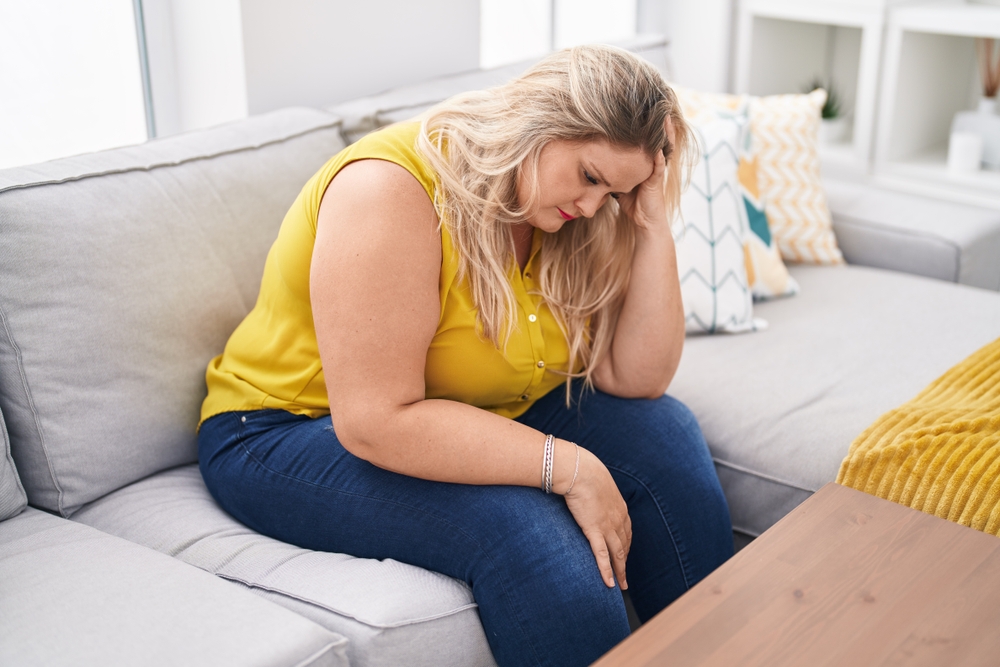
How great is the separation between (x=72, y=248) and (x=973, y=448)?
49.0 inches

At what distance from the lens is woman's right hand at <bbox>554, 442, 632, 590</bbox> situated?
113 cm

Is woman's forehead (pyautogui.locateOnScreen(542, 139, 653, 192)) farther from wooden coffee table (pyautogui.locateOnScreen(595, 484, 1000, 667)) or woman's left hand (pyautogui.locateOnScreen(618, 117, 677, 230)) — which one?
wooden coffee table (pyautogui.locateOnScreen(595, 484, 1000, 667))

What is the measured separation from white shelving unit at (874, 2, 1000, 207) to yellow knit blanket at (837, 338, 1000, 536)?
128 centimetres

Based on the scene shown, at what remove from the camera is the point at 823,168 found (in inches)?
108

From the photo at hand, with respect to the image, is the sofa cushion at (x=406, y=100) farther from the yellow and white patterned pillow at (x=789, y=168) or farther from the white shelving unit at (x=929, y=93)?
the white shelving unit at (x=929, y=93)

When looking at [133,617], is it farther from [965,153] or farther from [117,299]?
[965,153]

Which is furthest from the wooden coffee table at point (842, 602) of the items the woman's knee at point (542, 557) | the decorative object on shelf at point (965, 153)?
the decorative object on shelf at point (965, 153)

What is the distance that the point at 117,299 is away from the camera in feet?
4.14

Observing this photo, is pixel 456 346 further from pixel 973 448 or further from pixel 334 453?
pixel 973 448

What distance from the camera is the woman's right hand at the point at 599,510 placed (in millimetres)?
1126

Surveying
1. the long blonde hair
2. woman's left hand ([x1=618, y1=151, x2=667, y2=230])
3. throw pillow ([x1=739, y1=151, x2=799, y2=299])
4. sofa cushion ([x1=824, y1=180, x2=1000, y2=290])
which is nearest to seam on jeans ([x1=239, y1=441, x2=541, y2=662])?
the long blonde hair

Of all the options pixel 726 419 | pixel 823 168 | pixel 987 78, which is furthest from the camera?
pixel 823 168

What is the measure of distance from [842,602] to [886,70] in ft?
6.62

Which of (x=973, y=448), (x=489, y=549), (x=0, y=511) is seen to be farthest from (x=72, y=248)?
(x=973, y=448)
